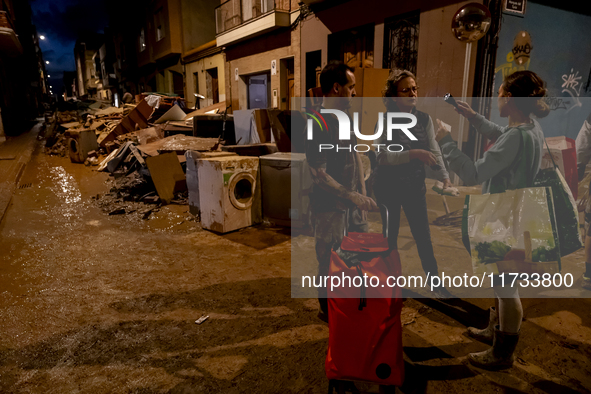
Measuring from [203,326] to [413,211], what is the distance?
204 cm

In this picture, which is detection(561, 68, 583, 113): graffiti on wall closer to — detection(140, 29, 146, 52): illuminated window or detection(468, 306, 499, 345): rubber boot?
detection(468, 306, 499, 345): rubber boot

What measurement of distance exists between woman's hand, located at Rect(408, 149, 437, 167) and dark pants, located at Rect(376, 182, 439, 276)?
0.31 m

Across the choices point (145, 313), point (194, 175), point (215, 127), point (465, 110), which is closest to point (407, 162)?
point (465, 110)

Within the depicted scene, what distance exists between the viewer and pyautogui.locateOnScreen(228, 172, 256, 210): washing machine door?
4.96 m

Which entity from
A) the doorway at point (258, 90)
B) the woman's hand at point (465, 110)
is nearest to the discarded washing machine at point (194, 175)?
the woman's hand at point (465, 110)

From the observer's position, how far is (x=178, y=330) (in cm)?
274

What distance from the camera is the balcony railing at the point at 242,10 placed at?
12547 millimetres

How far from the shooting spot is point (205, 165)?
16.3 ft

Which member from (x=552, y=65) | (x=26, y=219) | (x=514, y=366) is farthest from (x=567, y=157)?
(x=26, y=219)

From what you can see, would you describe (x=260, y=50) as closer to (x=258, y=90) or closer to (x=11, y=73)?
(x=258, y=90)

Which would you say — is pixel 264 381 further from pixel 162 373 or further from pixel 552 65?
pixel 552 65

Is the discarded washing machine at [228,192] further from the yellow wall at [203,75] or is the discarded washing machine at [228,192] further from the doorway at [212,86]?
the doorway at [212,86]

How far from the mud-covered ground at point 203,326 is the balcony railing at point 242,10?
1096cm

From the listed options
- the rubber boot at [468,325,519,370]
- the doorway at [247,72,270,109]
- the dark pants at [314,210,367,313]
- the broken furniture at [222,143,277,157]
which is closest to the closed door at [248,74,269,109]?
the doorway at [247,72,270,109]
